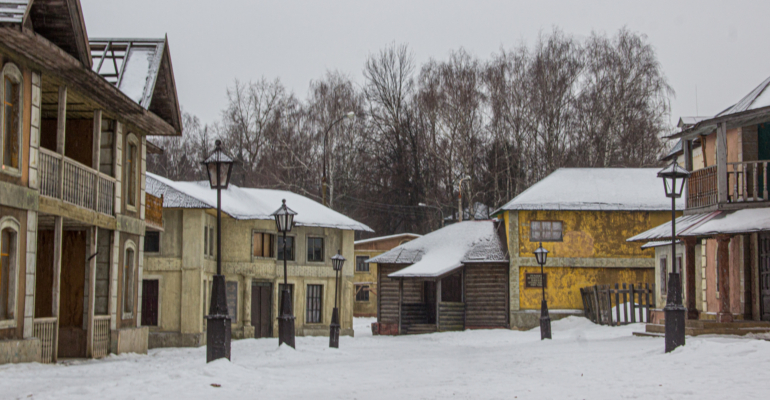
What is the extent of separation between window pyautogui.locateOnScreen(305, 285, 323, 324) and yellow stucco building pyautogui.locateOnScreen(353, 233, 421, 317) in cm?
1644

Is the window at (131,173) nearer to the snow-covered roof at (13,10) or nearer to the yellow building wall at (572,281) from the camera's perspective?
the snow-covered roof at (13,10)

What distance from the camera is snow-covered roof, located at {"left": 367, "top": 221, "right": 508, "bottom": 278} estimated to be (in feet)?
114

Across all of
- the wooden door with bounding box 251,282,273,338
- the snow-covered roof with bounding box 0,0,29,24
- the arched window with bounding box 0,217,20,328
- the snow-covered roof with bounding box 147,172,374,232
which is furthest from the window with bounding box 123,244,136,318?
the wooden door with bounding box 251,282,273,338

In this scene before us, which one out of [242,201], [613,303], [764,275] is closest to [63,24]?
[764,275]

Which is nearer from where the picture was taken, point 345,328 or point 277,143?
point 345,328

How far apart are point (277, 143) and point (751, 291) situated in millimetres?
37754

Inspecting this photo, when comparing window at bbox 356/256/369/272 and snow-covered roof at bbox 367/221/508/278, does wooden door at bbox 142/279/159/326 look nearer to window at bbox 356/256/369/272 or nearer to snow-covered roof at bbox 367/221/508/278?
snow-covered roof at bbox 367/221/508/278

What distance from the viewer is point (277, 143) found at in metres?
54.2

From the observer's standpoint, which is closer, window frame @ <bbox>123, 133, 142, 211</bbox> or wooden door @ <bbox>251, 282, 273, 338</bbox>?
window frame @ <bbox>123, 133, 142, 211</bbox>

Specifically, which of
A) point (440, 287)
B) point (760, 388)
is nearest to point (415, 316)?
point (440, 287)

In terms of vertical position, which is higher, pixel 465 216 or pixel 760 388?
pixel 465 216

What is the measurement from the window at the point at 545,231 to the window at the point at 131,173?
1804 cm

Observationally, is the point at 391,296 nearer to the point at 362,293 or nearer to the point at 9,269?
the point at 362,293

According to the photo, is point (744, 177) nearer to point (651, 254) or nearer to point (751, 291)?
point (751, 291)
